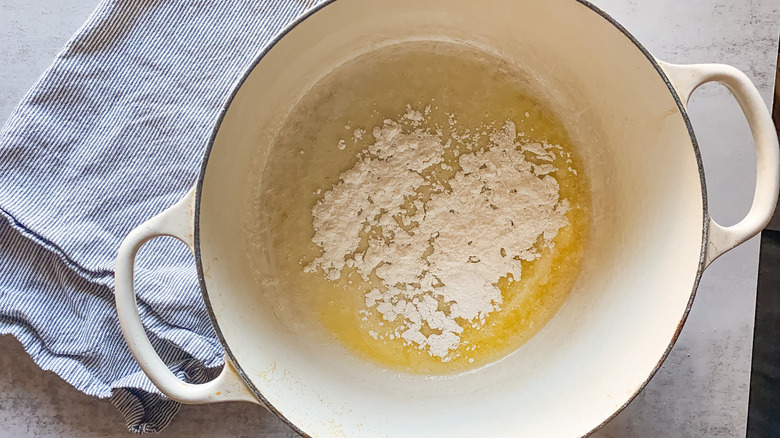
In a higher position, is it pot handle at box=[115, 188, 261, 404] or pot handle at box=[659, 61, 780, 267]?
pot handle at box=[659, 61, 780, 267]

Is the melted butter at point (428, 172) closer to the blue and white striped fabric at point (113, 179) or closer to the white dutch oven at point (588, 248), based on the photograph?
the white dutch oven at point (588, 248)

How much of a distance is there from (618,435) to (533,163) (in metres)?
0.44

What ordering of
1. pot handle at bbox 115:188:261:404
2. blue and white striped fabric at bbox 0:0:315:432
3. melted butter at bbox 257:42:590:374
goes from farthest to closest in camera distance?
melted butter at bbox 257:42:590:374 → blue and white striped fabric at bbox 0:0:315:432 → pot handle at bbox 115:188:261:404

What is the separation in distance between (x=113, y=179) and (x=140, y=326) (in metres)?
0.25

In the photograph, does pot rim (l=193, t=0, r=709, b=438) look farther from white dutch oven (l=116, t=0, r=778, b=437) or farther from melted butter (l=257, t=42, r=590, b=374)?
melted butter (l=257, t=42, r=590, b=374)

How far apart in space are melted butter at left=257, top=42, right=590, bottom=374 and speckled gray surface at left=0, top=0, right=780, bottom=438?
0.60 ft

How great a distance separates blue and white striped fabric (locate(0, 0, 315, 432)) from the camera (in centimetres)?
84

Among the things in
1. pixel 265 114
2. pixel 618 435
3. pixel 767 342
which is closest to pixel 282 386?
pixel 265 114

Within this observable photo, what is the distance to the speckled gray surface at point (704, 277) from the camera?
90 centimetres

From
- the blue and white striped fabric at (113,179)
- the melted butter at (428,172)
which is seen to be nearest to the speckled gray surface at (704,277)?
the blue and white striped fabric at (113,179)

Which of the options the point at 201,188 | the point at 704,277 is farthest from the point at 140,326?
A: the point at 704,277

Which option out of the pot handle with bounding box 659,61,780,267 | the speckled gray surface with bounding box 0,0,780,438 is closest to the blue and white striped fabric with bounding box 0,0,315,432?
the speckled gray surface with bounding box 0,0,780,438

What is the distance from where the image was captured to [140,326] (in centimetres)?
71

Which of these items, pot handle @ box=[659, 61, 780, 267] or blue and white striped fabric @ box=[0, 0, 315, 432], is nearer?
pot handle @ box=[659, 61, 780, 267]
